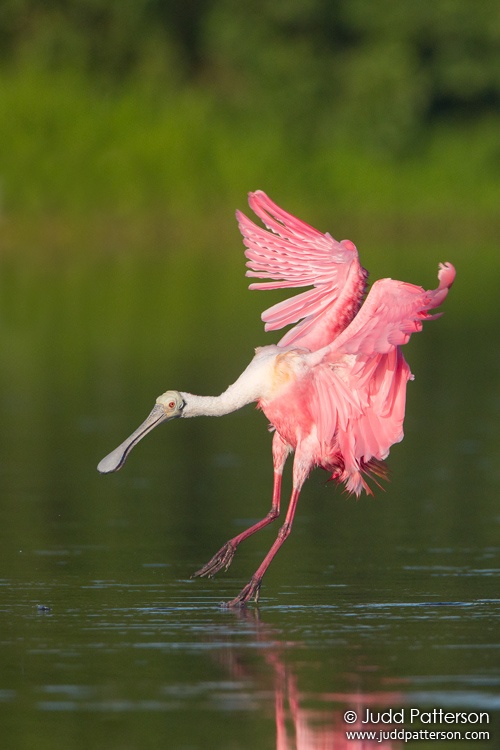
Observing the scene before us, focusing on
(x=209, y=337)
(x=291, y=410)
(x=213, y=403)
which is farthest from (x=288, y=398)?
(x=209, y=337)

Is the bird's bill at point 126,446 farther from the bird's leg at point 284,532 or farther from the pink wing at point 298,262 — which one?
the pink wing at point 298,262

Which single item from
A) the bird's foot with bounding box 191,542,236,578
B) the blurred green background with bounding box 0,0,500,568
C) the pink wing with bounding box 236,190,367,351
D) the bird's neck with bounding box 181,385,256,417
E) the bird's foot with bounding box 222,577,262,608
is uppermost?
the blurred green background with bounding box 0,0,500,568

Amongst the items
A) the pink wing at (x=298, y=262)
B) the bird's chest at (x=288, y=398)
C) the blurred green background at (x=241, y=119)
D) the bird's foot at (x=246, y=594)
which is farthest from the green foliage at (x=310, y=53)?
the bird's foot at (x=246, y=594)

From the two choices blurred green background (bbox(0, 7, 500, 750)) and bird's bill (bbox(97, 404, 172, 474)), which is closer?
blurred green background (bbox(0, 7, 500, 750))

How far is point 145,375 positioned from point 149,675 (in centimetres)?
1043

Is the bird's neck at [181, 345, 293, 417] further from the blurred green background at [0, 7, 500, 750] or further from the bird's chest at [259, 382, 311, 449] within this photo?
the blurred green background at [0, 7, 500, 750]

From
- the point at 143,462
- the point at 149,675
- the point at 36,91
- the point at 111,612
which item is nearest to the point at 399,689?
the point at 149,675

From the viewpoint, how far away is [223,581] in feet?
28.5

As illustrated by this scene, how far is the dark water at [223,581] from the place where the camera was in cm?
616

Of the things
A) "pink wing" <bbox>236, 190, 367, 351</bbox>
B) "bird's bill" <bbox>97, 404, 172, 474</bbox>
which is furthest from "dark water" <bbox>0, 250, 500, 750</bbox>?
"pink wing" <bbox>236, 190, 367, 351</bbox>

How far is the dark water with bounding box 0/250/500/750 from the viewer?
616cm

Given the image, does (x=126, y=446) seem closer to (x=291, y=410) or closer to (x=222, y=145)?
(x=291, y=410)

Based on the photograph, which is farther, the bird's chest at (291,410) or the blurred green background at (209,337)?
the bird's chest at (291,410)

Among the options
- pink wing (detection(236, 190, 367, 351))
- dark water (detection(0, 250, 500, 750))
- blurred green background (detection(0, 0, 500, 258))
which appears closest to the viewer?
dark water (detection(0, 250, 500, 750))
